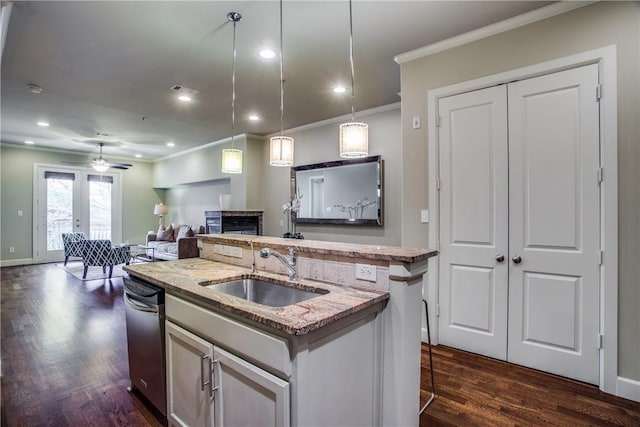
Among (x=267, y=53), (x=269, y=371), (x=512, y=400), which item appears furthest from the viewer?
(x=267, y=53)

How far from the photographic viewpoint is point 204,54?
304cm

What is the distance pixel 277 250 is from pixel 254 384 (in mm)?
865

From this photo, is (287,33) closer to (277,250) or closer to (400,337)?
(277,250)

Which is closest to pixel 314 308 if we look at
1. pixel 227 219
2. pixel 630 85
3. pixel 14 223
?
pixel 630 85

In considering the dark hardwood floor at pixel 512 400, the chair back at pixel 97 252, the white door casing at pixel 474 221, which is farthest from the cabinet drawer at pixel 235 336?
the chair back at pixel 97 252

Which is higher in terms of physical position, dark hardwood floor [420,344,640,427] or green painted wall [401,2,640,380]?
green painted wall [401,2,640,380]

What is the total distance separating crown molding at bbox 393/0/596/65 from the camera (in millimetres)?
2273

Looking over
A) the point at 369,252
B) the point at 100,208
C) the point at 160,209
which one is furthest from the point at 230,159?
the point at 100,208

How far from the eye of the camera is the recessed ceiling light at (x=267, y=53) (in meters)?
2.97

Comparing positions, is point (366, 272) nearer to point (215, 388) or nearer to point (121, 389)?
point (215, 388)

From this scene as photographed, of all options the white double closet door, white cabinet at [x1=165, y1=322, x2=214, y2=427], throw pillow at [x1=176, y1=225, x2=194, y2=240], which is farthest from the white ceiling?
throw pillow at [x1=176, y1=225, x2=194, y2=240]

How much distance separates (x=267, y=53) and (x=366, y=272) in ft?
7.92

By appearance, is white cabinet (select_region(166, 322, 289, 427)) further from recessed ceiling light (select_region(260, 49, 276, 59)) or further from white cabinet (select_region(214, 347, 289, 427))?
recessed ceiling light (select_region(260, 49, 276, 59))

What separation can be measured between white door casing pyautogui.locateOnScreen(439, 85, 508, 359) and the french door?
8839 millimetres
